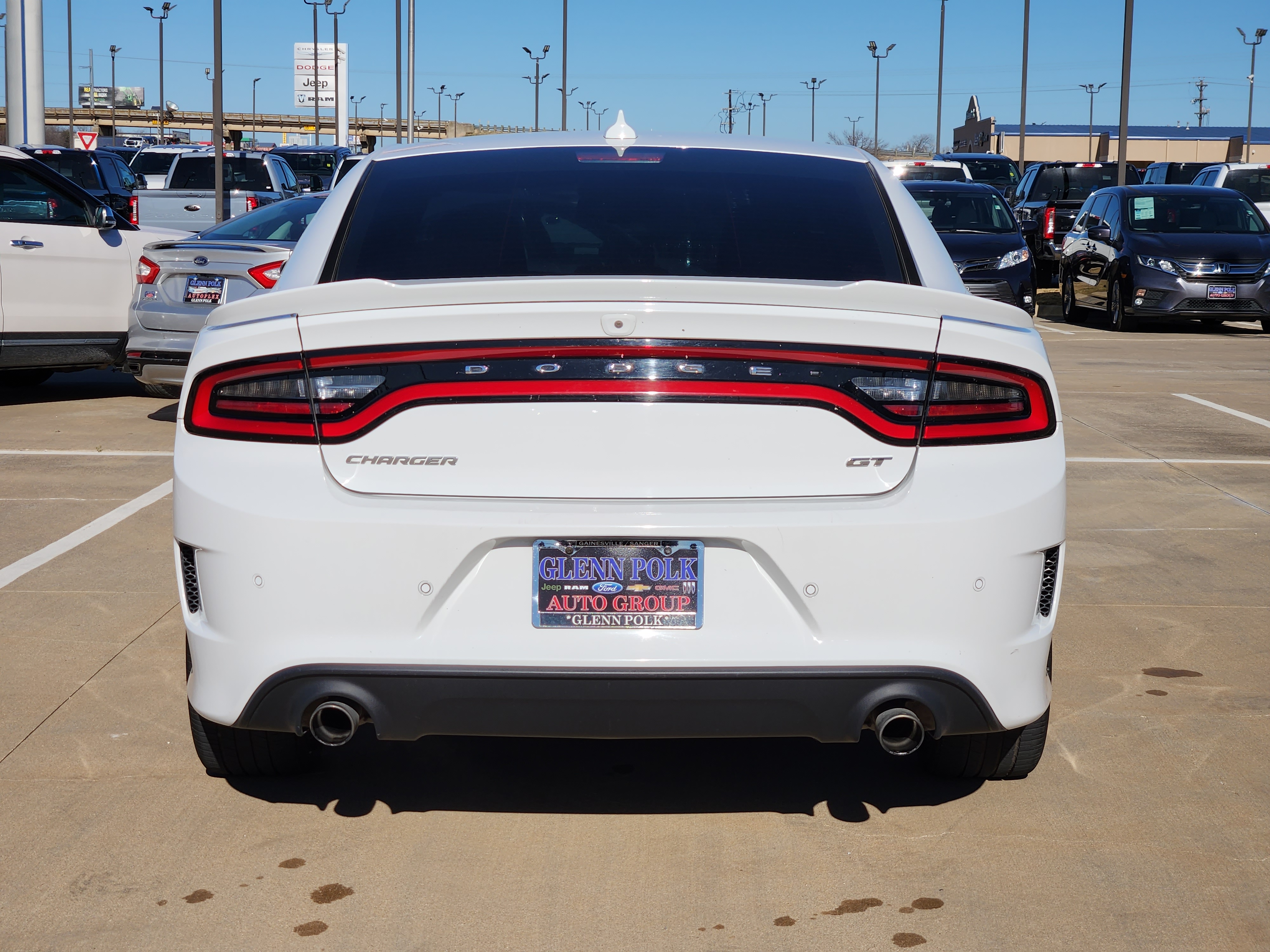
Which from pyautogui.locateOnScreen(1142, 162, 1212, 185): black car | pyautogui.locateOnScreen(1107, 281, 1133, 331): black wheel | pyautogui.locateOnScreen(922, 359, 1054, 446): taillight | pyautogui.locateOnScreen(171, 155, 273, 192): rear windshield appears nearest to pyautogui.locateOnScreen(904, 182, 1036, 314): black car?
pyautogui.locateOnScreen(1107, 281, 1133, 331): black wheel

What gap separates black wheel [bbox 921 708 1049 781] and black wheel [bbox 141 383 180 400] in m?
7.38

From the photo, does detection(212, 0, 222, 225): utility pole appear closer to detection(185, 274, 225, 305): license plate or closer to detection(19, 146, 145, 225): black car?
detection(19, 146, 145, 225): black car

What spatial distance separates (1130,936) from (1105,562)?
3.43 meters

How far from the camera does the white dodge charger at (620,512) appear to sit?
2914 mm

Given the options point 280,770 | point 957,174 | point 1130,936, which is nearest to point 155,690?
point 280,770

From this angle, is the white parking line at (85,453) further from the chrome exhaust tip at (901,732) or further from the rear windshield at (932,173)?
the rear windshield at (932,173)

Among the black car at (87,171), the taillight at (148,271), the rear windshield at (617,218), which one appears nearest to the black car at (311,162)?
the black car at (87,171)

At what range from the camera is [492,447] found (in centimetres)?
293

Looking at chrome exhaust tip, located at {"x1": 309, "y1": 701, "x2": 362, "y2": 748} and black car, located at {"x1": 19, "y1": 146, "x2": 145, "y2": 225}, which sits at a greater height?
black car, located at {"x1": 19, "y1": 146, "x2": 145, "y2": 225}

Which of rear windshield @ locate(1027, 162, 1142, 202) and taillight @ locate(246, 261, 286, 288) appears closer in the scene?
taillight @ locate(246, 261, 286, 288)

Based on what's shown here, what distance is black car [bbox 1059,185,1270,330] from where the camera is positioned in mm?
17234

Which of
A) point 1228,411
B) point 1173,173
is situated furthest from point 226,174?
point 1228,411

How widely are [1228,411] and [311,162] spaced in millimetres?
26244

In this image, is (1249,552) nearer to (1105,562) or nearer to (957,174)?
(1105,562)
